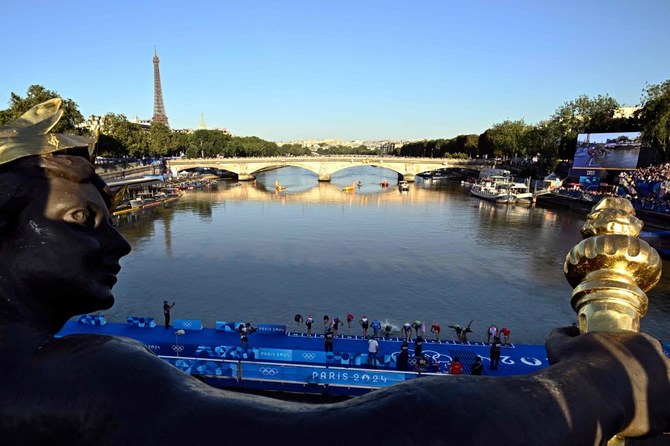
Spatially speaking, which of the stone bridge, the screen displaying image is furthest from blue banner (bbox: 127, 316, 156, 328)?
the stone bridge

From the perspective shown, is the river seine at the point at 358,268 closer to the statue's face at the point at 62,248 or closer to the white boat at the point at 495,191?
the white boat at the point at 495,191

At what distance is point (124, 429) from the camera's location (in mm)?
1117

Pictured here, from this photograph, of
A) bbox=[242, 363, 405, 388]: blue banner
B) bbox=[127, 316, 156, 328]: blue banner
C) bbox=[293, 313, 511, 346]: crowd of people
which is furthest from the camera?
bbox=[127, 316, 156, 328]: blue banner

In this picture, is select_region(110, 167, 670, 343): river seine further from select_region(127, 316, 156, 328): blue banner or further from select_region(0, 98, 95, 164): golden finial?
select_region(0, 98, 95, 164): golden finial

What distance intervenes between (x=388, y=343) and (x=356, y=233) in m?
20.4

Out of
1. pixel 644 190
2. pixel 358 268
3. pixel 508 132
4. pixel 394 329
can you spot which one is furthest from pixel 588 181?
pixel 394 329

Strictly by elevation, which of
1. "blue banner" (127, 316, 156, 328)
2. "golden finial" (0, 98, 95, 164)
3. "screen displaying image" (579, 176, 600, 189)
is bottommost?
"blue banner" (127, 316, 156, 328)

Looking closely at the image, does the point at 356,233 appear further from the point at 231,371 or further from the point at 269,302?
the point at 231,371

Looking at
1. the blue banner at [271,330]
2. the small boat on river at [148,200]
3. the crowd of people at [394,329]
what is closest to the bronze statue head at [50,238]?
the crowd of people at [394,329]

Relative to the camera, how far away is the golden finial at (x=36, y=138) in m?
1.58

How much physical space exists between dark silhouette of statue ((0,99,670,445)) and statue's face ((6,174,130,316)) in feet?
0.28

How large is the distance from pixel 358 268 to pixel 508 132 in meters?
65.6

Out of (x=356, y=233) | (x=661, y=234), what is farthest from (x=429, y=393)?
(x=661, y=234)

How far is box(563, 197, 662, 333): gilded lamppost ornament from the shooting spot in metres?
1.60
